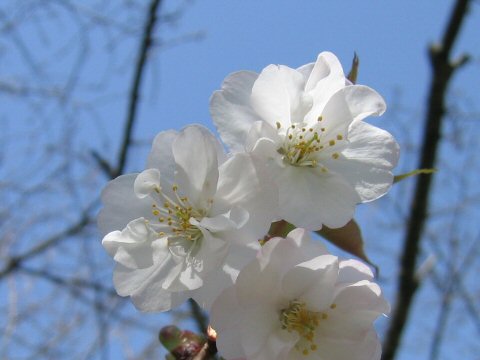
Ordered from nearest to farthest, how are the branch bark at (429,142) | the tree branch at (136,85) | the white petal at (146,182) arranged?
1. the white petal at (146,182)
2. the tree branch at (136,85)
3. the branch bark at (429,142)

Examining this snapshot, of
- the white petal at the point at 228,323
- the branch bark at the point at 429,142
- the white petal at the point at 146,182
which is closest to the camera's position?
the white petal at the point at 228,323

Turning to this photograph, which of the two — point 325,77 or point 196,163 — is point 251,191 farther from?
point 325,77

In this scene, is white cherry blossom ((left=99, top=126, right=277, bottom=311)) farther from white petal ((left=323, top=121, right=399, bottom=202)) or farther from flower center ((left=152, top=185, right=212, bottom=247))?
white petal ((left=323, top=121, right=399, bottom=202))

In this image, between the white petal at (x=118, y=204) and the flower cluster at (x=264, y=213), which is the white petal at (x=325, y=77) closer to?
the flower cluster at (x=264, y=213)

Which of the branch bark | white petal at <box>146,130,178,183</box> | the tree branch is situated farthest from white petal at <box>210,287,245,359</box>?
the branch bark

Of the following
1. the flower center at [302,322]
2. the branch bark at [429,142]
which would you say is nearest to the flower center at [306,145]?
the flower center at [302,322]

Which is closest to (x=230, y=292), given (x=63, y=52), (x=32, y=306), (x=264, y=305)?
(x=264, y=305)

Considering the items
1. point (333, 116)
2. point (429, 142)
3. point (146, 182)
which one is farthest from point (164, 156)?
point (429, 142)
